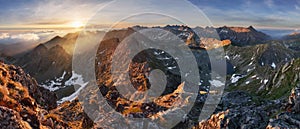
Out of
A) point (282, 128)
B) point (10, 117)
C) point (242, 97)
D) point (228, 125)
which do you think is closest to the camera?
point (10, 117)

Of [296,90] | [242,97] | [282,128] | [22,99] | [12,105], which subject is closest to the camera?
[12,105]

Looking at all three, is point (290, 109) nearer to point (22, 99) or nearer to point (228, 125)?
point (228, 125)

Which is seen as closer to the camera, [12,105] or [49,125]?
[12,105]

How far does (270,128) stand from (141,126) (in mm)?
128744

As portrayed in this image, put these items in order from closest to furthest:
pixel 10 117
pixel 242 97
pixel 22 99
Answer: pixel 10 117 < pixel 22 99 < pixel 242 97

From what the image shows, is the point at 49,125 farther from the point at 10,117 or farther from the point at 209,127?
the point at 209,127

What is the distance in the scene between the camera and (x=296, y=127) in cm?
7806

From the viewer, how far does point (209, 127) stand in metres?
108

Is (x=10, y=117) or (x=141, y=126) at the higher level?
(x=10, y=117)

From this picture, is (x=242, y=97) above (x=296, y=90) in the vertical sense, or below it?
below

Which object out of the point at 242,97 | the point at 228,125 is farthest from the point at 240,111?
the point at 242,97

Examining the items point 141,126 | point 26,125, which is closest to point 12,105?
point 26,125

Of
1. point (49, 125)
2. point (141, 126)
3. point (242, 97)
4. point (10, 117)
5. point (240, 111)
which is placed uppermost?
point (10, 117)

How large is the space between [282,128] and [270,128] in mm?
3058
